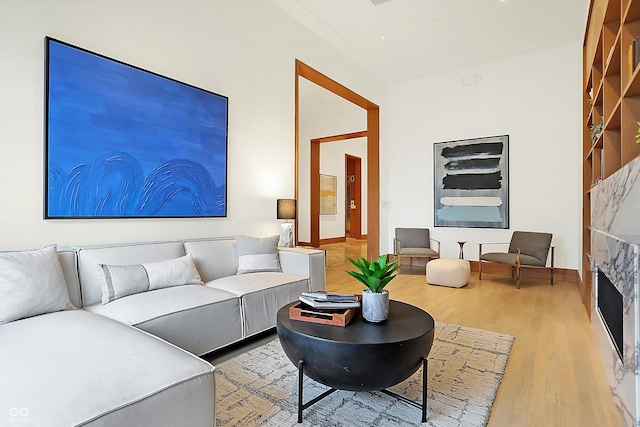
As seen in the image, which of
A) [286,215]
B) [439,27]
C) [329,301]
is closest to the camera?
[329,301]

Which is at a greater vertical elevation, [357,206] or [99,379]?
[357,206]

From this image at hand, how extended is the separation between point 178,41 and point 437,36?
11.3ft

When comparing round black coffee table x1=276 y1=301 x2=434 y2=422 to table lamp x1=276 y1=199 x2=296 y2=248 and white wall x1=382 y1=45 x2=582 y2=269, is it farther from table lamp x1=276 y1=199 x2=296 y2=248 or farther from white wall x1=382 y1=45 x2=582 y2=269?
white wall x1=382 y1=45 x2=582 y2=269

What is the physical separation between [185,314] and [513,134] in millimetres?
5445

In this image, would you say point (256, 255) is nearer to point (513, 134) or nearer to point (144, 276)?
point (144, 276)

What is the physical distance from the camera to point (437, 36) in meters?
4.88

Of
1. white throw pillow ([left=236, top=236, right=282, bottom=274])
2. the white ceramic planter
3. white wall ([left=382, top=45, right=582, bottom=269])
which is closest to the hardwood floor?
the white ceramic planter

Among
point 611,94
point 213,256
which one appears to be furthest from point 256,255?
point 611,94

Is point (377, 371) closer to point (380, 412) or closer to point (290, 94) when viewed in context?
point (380, 412)

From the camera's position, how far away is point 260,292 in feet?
9.11

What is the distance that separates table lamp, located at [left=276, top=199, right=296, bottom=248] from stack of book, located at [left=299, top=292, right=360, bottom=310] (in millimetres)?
2151

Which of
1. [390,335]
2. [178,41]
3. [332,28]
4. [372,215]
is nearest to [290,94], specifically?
[332,28]

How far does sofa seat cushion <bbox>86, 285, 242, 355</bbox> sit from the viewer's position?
6.82 feet

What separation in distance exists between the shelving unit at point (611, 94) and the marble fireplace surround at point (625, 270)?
→ 36 centimetres
